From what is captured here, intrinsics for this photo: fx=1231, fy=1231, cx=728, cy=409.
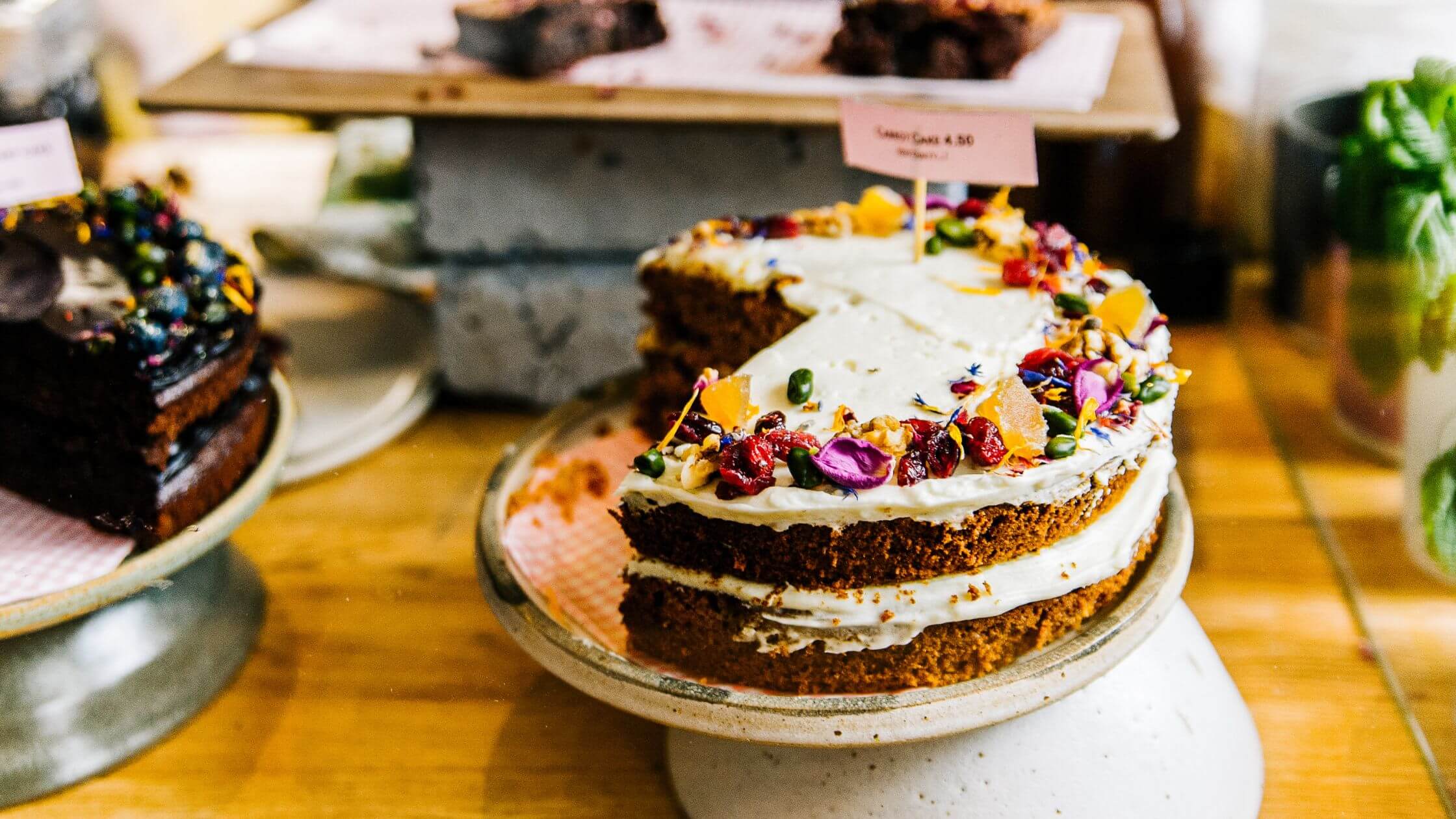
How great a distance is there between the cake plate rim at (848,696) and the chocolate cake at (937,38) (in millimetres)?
1252

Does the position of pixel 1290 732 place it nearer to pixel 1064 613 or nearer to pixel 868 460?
pixel 1064 613

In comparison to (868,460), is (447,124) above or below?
above

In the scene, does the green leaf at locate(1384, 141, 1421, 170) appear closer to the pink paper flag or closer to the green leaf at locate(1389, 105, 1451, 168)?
the green leaf at locate(1389, 105, 1451, 168)

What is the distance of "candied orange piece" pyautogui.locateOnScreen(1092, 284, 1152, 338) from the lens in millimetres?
1799

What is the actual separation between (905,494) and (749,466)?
0.62ft

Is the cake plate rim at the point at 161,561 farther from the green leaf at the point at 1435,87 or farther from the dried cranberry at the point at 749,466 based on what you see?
the green leaf at the point at 1435,87

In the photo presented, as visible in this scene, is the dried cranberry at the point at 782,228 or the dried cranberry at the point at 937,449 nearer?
the dried cranberry at the point at 937,449

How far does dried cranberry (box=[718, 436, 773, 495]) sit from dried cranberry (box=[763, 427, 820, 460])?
15 millimetres

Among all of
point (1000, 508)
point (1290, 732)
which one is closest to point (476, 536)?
point (1000, 508)

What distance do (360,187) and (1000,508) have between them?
2.68 m

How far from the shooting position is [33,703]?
1.90 metres

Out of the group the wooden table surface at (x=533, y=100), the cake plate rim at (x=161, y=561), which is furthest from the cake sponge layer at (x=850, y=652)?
the wooden table surface at (x=533, y=100)

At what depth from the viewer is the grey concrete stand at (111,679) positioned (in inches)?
74.5

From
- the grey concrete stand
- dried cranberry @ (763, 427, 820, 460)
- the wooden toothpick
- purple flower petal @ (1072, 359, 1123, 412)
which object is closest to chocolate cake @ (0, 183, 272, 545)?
the grey concrete stand
